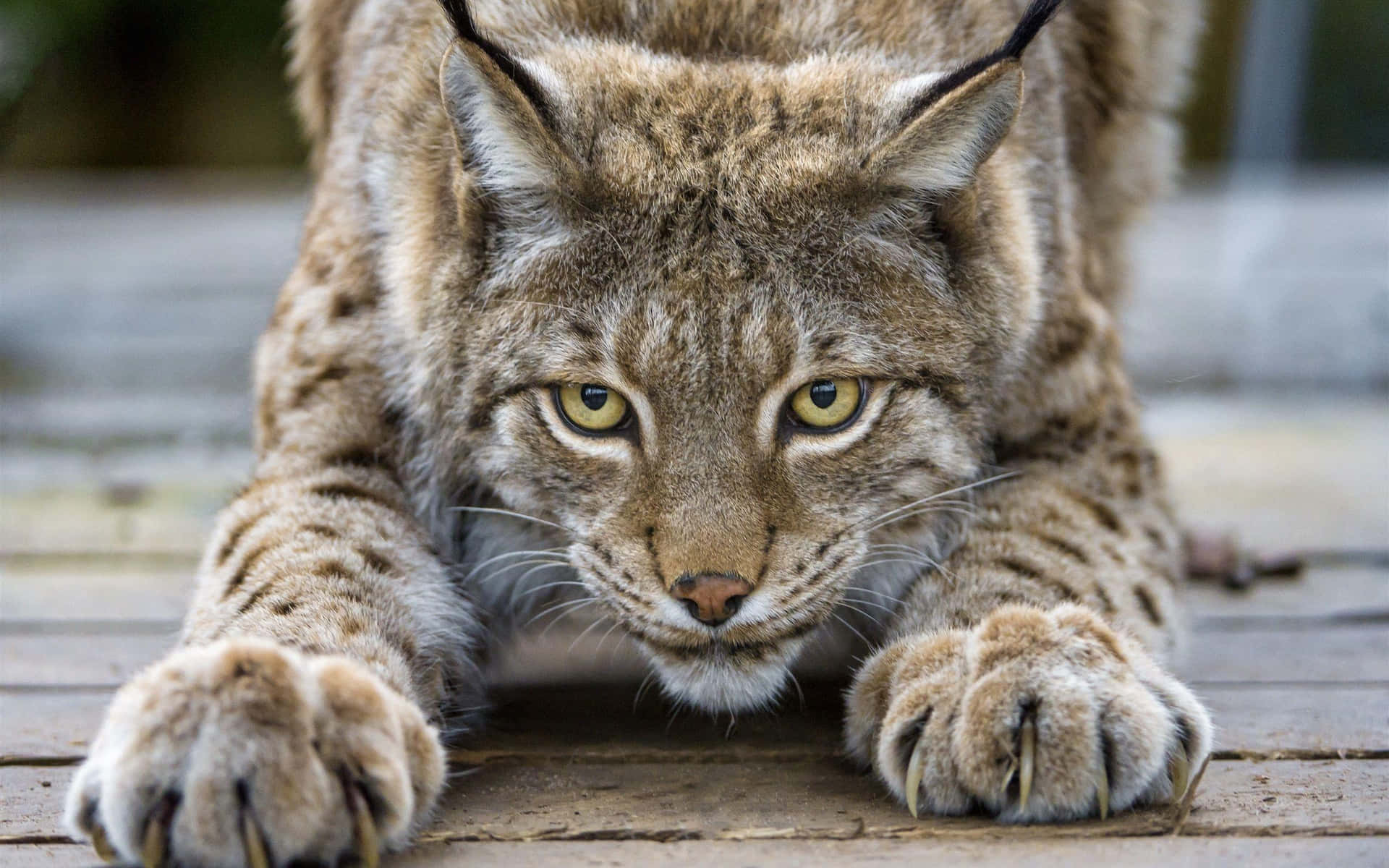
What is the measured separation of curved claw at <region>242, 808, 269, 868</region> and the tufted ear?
132cm

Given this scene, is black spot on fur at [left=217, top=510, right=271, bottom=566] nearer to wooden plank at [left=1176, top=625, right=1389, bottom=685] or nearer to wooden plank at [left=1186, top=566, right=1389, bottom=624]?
wooden plank at [left=1176, top=625, right=1389, bottom=685]

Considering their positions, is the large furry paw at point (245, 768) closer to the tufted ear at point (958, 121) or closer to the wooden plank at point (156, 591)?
the tufted ear at point (958, 121)

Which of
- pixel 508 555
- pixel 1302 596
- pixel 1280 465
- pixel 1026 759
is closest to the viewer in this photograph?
pixel 1026 759

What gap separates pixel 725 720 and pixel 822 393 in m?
0.60

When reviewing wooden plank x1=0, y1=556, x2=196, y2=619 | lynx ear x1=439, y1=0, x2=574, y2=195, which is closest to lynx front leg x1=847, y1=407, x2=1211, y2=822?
lynx ear x1=439, y1=0, x2=574, y2=195

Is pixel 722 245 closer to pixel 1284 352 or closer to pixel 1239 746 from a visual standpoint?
pixel 1239 746

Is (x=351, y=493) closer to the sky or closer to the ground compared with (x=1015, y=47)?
closer to the ground

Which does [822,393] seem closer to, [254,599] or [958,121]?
[958,121]

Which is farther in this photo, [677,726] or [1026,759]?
[677,726]

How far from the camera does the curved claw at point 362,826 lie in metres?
1.80

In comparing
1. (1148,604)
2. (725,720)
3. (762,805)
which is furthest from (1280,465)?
(762,805)

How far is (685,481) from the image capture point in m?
2.26

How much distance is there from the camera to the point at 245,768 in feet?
5.74

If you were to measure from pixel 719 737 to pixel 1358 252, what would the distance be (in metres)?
6.38
